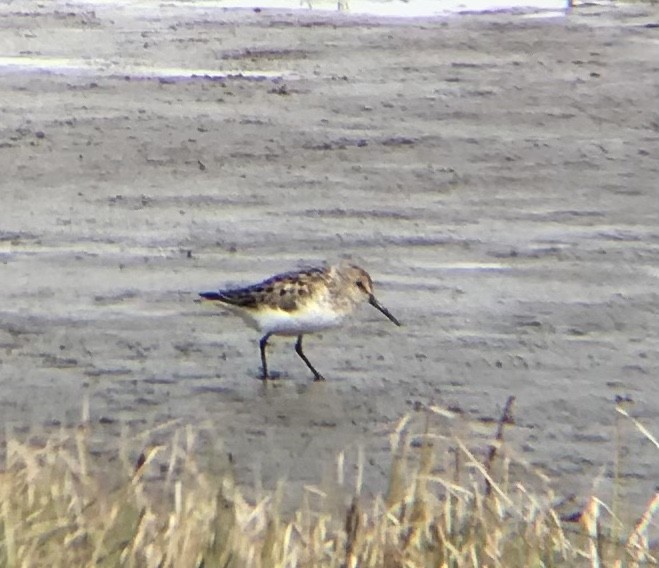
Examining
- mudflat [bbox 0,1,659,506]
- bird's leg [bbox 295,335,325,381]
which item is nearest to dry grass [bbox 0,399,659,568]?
mudflat [bbox 0,1,659,506]

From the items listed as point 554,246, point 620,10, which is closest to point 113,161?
point 554,246

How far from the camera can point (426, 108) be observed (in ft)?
52.5

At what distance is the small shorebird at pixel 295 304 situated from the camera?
920 cm

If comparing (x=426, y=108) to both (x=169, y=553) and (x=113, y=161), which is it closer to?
(x=113, y=161)

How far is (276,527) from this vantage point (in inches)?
235

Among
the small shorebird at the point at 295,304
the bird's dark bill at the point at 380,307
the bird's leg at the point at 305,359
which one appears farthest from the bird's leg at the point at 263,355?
the bird's dark bill at the point at 380,307

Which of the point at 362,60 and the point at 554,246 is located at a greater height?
the point at 554,246

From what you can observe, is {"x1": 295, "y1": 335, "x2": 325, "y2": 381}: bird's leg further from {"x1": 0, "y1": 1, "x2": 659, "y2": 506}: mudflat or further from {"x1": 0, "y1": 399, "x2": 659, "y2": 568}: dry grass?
{"x1": 0, "y1": 399, "x2": 659, "y2": 568}: dry grass

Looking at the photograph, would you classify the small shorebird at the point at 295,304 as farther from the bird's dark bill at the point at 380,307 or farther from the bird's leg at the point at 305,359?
the bird's dark bill at the point at 380,307

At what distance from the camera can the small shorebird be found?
920cm

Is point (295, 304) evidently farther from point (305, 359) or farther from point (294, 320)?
point (305, 359)

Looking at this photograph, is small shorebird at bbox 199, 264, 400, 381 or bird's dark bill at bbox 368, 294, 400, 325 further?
bird's dark bill at bbox 368, 294, 400, 325

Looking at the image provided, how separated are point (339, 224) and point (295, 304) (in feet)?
10.1

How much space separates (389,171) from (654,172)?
1.78 metres
